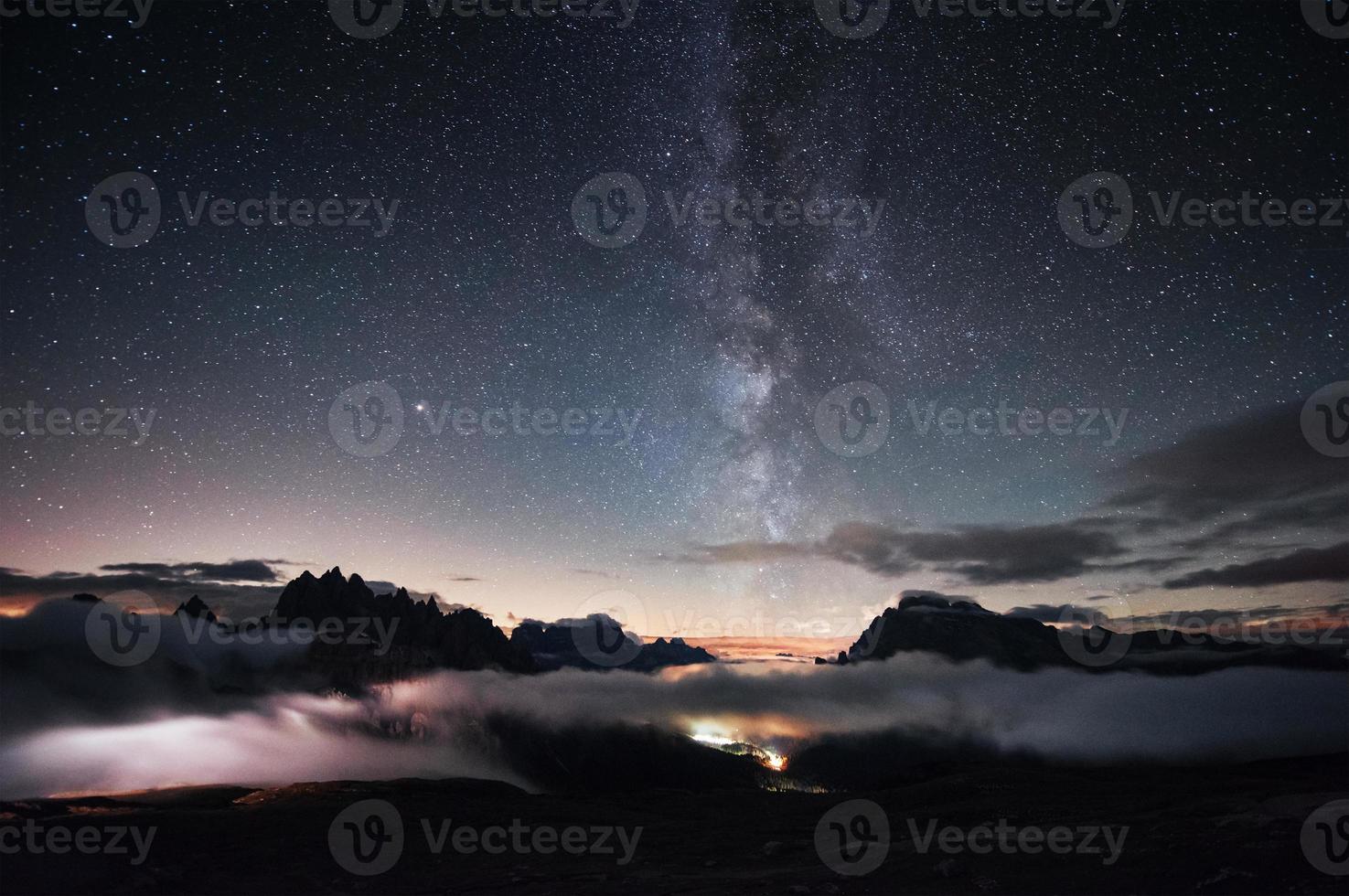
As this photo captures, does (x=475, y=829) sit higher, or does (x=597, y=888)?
(x=597, y=888)

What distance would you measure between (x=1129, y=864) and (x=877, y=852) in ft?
60.4

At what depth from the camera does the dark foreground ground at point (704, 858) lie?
108 feet

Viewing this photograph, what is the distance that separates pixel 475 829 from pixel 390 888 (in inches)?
1338

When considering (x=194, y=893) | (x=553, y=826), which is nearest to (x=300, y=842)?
(x=194, y=893)

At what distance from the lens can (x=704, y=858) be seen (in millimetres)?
58875

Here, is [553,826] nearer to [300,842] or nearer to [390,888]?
[300,842]

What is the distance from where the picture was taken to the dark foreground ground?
108 ft

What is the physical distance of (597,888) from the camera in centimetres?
4234

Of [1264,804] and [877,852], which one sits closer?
[1264,804]

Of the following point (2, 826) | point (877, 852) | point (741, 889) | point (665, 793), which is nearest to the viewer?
point (741, 889)

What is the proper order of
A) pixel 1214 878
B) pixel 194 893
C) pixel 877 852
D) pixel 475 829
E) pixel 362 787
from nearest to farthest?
pixel 1214 878, pixel 194 893, pixel 877 852, pixel 475 829, pixel 362 787

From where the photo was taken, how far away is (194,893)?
4550 cm

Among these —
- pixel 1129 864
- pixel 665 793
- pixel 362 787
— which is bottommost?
pixel 665 793

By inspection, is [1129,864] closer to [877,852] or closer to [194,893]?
[877,852]
